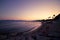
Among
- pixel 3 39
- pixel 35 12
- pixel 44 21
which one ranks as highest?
pixel 35 12

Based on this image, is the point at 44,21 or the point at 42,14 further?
the point at 44,21

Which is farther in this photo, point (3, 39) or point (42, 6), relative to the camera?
point (3, 39)

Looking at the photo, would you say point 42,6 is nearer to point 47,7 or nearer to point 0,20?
point 47,7

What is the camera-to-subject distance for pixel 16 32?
240 centimetres

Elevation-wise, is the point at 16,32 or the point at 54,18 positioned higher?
the point at 54,18

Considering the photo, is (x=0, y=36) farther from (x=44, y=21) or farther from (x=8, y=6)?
(x=44, y=21)

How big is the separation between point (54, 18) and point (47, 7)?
26 cm

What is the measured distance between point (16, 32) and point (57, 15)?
75cm

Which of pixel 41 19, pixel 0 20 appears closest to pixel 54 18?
pixel 41 19

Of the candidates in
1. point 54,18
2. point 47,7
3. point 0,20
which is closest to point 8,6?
point 0,20

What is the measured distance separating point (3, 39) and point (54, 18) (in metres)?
0.91

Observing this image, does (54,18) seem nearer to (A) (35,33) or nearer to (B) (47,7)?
(B) (47,7)

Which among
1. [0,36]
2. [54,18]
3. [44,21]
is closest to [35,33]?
[44,21]

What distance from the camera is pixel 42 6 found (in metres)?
2.15
